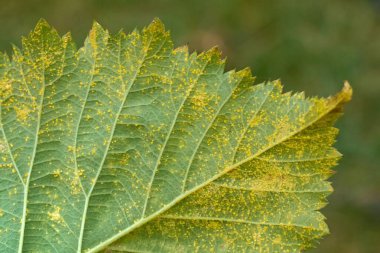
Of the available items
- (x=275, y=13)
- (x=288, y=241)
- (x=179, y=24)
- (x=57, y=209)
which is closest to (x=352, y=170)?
(x=275, y=13)

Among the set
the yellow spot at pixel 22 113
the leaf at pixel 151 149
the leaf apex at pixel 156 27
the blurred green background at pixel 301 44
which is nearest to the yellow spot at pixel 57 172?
the leaf at pixel 151 149

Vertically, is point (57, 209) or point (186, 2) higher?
point (186, 2)

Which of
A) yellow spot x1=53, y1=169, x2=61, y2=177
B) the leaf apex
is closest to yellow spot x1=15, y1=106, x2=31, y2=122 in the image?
yellow spot x1=53, y1=169, x2=61, y2=177

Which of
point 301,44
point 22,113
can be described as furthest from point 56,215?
point 301,44

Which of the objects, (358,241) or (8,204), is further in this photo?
(358,241)

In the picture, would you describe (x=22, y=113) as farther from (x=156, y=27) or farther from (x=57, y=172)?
(x=156, y=27)

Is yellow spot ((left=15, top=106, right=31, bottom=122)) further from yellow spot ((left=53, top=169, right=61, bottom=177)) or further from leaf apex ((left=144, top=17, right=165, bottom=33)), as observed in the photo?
leaf apex ((left=144, top=17, right=165, bottom=33))

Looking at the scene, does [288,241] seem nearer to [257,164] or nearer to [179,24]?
[257,164]
